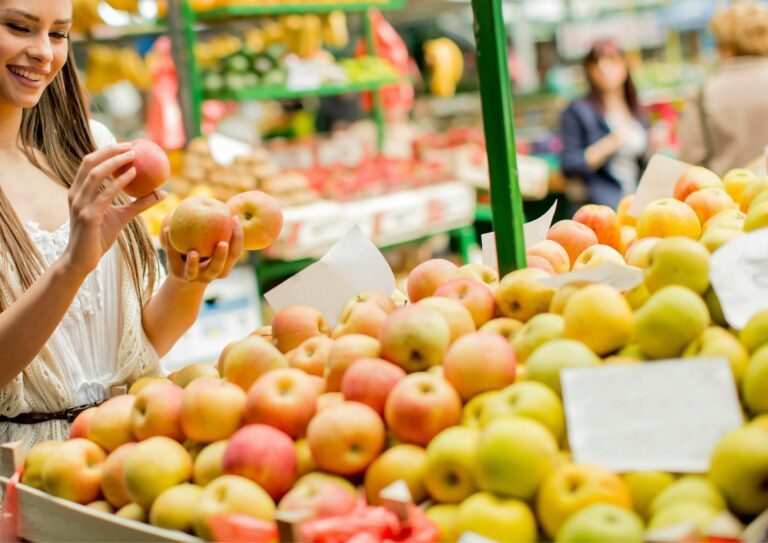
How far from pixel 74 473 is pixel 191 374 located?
277mm

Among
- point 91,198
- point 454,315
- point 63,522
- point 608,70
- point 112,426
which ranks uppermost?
point 608,70

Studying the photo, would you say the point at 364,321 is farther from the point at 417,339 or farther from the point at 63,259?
the point at 63,259

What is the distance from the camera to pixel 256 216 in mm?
1728

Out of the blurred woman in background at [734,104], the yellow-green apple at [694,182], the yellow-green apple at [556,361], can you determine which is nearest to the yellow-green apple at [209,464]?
the yellow-green apple at [556,361]

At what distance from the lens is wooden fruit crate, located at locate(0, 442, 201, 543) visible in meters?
1.20

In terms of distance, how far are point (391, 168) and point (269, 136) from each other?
159cm

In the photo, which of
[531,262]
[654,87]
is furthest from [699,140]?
[654,87]

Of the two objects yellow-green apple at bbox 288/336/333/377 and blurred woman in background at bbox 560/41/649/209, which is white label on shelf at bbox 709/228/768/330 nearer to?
yellow-green apple at bbox 288/336/333/377

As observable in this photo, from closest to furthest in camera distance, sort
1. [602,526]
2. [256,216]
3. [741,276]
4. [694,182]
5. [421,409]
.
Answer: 1. [602,526]
2. [421,409]
3. [741,276]
4. [256,216]
5. [694,182]

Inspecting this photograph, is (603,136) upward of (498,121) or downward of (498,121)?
downward

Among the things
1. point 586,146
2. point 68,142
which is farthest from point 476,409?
point 586,146

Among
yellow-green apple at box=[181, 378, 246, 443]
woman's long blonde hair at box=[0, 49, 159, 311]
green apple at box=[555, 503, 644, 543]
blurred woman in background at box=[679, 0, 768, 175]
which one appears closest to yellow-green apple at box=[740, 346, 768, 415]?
green apple at box=[555, 503, 644, 543]

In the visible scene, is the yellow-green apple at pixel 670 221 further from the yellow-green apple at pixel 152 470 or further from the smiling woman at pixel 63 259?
the yellow-green apple at pixel 152 470

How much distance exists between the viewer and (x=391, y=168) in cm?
512
